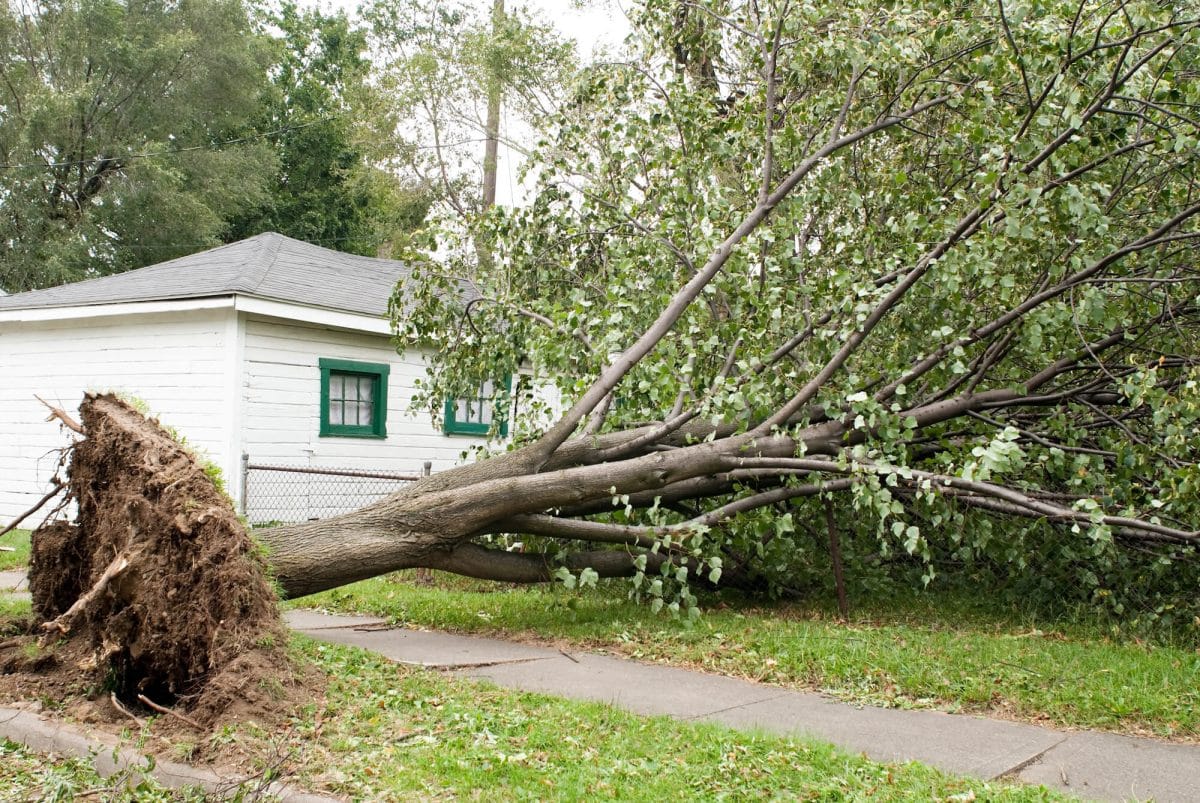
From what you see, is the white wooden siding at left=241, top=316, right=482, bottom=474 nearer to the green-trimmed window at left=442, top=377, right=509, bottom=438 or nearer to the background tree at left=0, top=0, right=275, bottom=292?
the green-trimmed window at left=442, top=377, right=509, bottom=438

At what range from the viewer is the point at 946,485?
21.3ft

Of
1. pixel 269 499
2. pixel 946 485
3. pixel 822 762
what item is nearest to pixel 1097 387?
pixel 946 485

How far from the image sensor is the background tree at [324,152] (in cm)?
2972

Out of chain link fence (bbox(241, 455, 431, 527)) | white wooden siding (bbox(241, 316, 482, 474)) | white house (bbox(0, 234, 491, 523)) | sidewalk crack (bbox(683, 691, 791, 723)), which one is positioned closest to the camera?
sidewalk crack (bbox(683, 691, 791, 723))

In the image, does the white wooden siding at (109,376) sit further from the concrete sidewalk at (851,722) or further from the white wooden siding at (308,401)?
the concrete sidewalk at (851,722)

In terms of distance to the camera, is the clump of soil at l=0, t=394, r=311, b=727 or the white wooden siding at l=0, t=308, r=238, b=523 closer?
the clump of soil at l=0, t=394, r=311, b=727

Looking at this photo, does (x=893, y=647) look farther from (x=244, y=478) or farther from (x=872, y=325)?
(x=244, y=478)

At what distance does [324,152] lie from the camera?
34.5m

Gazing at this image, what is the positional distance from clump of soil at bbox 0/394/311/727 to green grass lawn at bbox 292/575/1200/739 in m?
2.64

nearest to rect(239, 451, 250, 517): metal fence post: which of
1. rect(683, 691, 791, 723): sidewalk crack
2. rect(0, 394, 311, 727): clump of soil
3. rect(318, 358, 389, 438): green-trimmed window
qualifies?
rect(318, 358, 389, 438): green-trimmed window

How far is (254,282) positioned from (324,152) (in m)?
23.6

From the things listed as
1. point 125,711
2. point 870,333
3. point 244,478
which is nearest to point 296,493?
point 244,478

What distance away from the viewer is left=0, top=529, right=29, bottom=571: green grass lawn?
10.4m

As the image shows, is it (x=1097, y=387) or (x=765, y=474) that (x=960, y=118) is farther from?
(x=765, y=474)
